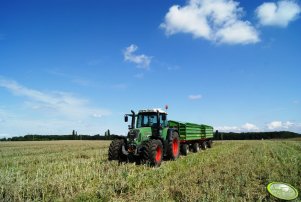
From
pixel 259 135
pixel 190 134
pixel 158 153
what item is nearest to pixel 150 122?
pixel 158 153

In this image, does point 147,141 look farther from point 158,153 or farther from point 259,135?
point 259,135

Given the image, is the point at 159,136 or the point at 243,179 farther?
the point at 159,136

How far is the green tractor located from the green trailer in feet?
5.64

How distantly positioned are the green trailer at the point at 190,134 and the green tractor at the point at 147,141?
1718 mm

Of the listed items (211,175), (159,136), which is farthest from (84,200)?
(159,136)

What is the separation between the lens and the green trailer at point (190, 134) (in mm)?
15570

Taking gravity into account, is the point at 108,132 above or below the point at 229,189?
above

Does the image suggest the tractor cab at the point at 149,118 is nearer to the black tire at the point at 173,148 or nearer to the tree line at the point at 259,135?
the black tire at the point at 173,148

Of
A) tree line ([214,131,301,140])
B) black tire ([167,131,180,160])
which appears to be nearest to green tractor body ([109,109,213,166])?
black tire ([167,131,180,160])

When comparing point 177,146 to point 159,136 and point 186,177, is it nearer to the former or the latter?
point 159,136

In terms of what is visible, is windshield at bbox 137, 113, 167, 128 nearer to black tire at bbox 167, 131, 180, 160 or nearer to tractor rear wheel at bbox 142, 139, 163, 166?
black tire at bbox 167, 131, 180, 160

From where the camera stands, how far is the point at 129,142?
11578 mm

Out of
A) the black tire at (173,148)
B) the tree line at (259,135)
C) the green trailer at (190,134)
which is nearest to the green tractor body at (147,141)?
the black tire at (173,148)

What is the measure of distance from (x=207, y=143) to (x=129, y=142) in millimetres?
12456
